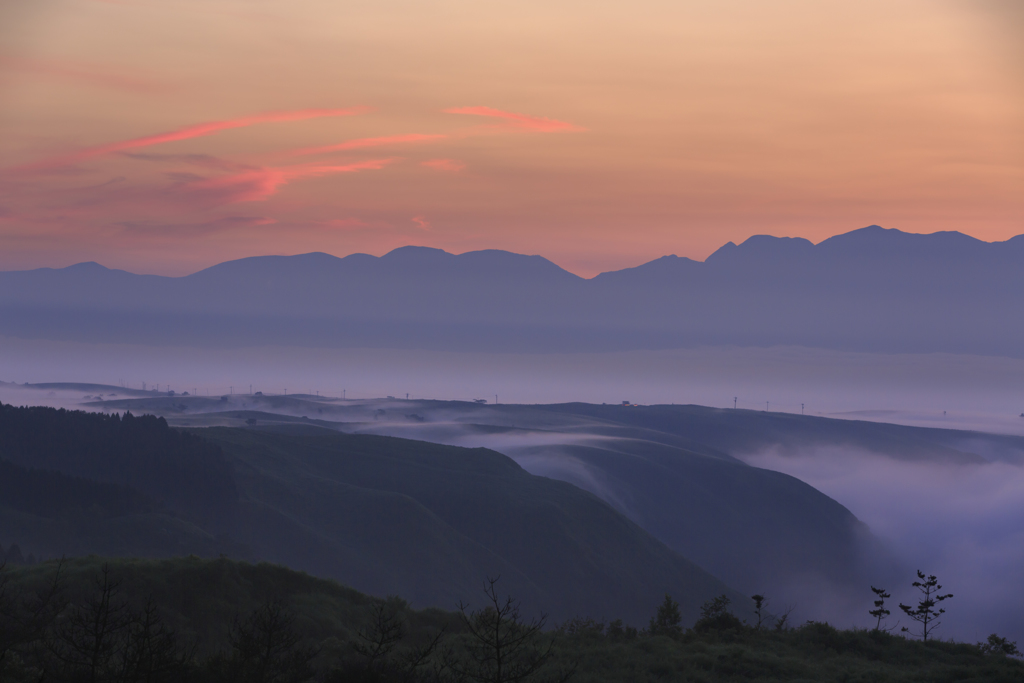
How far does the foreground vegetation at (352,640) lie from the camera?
38.9 metres

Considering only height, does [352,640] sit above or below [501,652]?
below

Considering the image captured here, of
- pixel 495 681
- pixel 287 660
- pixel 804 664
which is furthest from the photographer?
pixel 804 664

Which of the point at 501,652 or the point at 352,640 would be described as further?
the point at 352,640

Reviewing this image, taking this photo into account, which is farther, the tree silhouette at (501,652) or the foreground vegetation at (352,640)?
the foreground vegetation at (352,640)

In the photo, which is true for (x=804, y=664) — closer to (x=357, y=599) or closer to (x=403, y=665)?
(x=403, y=665)

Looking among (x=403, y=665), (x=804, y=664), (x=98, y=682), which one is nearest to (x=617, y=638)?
(x=804, y=664)

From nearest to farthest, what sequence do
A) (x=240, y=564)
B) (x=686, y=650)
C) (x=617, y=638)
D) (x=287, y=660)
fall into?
(x=287, y=660) → (x=686, y=650) → (x=617, y=638) → (x=240, y=564)

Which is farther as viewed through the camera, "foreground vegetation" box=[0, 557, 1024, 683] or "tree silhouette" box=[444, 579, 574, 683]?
"foreground vegetation" box=[0, 557, 1024, 683]

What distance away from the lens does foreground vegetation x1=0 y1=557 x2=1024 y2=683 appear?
38906 mm

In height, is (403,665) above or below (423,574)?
above

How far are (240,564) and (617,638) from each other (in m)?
30.4

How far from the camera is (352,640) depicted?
54750mm

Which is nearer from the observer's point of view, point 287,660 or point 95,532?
point 287,660

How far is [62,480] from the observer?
18038 centimetres
